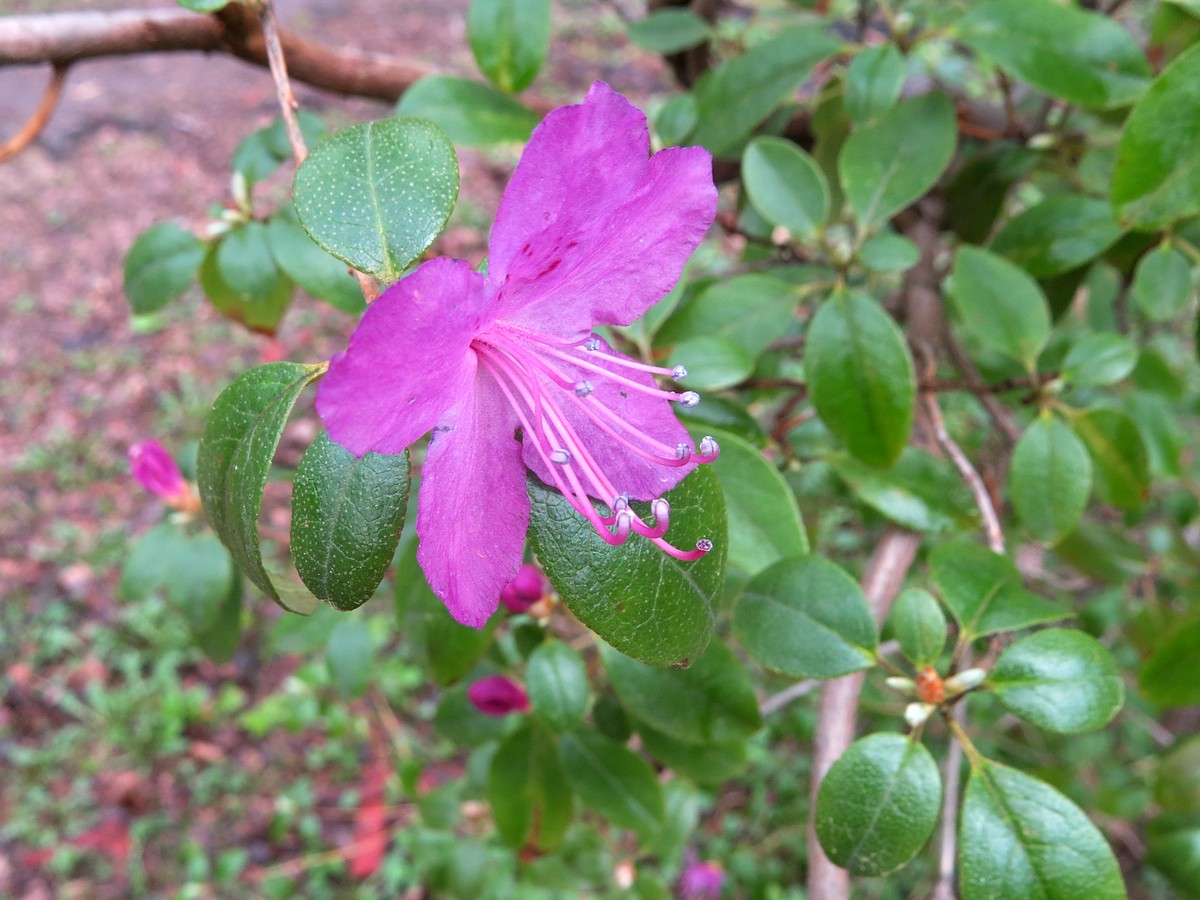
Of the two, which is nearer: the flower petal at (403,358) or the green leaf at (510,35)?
the flower petal at (403,358)

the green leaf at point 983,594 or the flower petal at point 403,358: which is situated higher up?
the flower petal at point 403,358

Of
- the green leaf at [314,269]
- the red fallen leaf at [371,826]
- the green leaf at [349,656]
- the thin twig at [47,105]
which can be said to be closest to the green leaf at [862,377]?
the green leaf at [314,269]

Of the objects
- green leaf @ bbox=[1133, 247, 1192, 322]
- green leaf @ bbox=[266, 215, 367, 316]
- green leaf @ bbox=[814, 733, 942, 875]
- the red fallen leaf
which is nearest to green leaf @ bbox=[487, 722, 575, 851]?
green leaf @ bbox=[814, 733, 942, 875]

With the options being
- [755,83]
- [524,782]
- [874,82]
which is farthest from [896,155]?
[524,782]

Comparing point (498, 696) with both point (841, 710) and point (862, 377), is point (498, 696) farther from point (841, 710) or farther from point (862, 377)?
point (862, 377)

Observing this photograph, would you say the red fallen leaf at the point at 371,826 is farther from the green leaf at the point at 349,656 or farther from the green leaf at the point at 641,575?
the green leaf at the point at 641,575

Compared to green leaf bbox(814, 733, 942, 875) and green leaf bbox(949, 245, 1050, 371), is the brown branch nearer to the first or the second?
green leaf bbox(814, 733, 942, 875)
